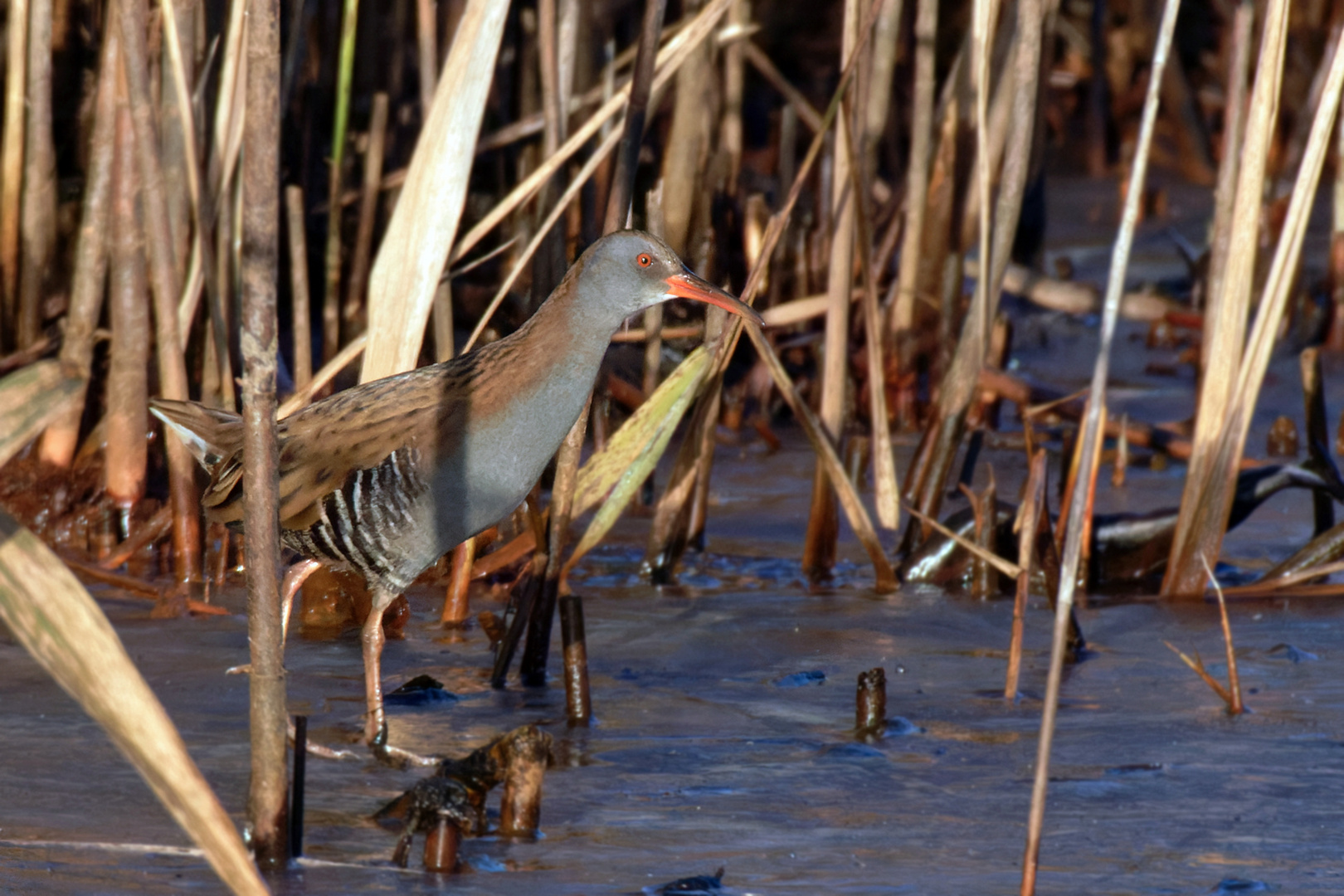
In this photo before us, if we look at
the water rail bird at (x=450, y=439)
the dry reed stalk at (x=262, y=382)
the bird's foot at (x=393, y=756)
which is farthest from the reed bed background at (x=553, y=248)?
the bird's foot at (x=393, y=756)

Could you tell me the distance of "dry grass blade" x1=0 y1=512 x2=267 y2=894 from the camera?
1.16 m

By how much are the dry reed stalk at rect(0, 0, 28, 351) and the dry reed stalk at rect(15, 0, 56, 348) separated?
2cm

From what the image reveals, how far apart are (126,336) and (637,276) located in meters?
1.41

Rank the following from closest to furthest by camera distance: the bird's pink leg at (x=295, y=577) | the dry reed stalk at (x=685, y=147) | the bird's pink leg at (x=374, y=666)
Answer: the bird's pink leg at (x=374, y=666)
the bird's pink leg at (x=295, y=577)
the dry reed stalk at (x=685, y=147)

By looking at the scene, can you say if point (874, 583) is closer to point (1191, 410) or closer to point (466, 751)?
point (466, 751)

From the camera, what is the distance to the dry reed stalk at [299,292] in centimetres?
384

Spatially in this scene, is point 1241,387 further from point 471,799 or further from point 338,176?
point 338,176

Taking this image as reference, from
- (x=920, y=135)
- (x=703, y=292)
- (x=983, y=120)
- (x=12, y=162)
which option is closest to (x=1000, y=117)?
(x=920, y=135)

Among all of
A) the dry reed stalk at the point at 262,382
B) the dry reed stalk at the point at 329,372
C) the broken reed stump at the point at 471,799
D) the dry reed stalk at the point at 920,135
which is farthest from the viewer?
the dry reed stalk at the point at 920,135

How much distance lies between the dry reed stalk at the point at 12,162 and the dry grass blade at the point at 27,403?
2964 mm

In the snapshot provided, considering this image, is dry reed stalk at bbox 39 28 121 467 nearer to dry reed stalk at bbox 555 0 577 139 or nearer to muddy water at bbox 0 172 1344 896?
muddy water at bbox 0 172 1344 896

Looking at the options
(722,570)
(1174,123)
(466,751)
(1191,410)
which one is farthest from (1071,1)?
(466,751)

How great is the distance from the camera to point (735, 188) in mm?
5516

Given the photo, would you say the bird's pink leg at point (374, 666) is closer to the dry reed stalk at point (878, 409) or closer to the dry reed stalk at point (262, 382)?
the dry reed stalk at point (262, 382)
